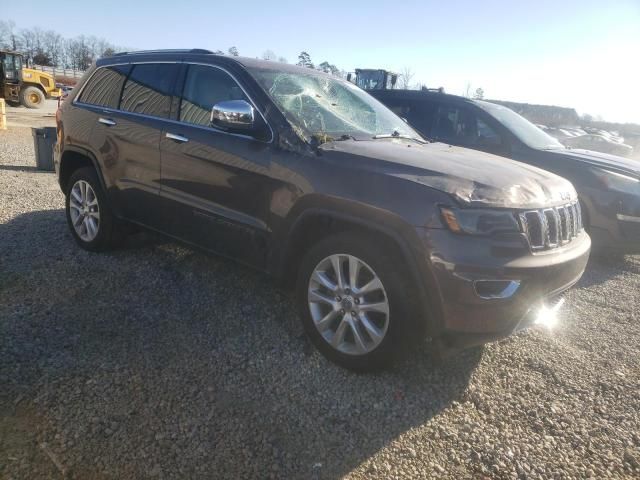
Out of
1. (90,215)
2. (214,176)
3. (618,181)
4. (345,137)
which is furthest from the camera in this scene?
(618,181)

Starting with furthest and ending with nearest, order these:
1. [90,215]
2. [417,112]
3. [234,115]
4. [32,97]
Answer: [32,97], [417,112], [90,215], [234,115]

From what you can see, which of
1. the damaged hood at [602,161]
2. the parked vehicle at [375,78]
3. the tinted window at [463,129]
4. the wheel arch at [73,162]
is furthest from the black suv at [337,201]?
the parked vehicle at [375,78]

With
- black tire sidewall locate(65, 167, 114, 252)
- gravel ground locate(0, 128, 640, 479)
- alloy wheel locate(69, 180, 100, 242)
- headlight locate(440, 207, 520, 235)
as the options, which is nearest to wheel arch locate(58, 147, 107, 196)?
black tire sidewall locate(65, 167, 114, 252)

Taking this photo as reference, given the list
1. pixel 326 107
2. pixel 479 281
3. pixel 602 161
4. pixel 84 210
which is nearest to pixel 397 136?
pixel 326 107

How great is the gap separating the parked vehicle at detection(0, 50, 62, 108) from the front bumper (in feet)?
88.8

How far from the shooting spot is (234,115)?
315 centimetres

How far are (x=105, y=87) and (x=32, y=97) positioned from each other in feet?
81.6

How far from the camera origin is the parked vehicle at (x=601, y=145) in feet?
79.1

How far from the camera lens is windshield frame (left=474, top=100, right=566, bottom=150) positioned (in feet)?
20.0

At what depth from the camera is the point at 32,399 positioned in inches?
97.4

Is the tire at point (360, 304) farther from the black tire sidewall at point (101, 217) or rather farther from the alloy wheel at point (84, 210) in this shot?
the alloy wheel at point (84, 210)

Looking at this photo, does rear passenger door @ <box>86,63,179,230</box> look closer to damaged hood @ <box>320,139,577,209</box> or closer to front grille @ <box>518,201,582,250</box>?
damaged hood @ <box>320,139,577,209</box>

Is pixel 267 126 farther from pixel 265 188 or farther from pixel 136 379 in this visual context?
pixel 136 379

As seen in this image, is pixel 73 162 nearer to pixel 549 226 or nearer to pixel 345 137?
pixel 345 137
